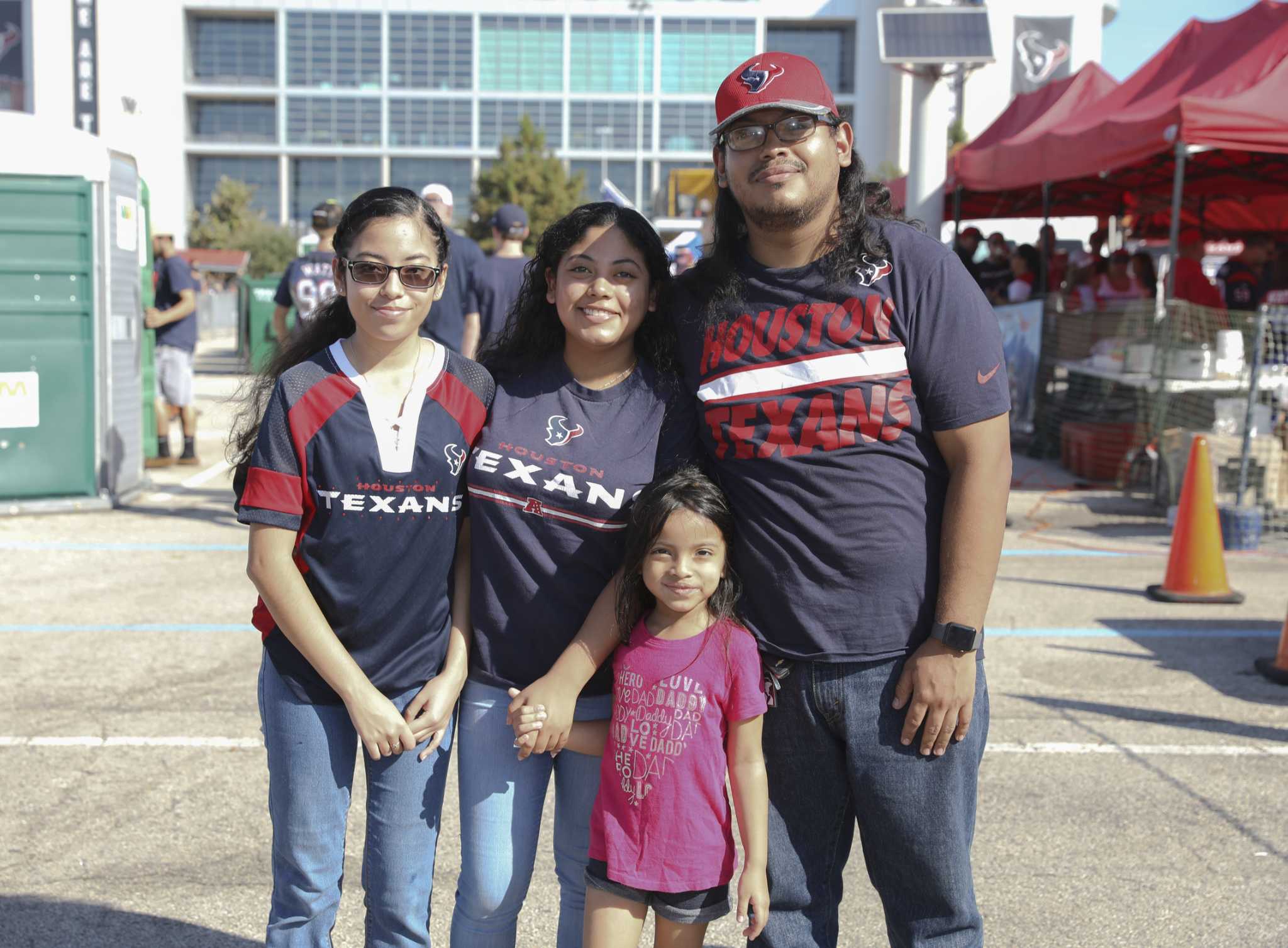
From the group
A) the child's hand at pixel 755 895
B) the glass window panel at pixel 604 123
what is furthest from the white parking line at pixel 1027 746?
the glass window panel at pixel 604 123

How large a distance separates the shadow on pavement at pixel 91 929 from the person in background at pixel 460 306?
4248 millimetres

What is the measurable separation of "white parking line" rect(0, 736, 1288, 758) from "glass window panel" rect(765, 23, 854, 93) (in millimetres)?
78508

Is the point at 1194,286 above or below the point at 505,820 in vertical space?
above

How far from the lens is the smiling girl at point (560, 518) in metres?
2.52

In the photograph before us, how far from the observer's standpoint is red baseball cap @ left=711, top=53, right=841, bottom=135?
240cm

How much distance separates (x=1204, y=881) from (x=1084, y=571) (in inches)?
170

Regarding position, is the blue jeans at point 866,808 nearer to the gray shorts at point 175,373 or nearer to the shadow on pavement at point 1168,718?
the shadow on pavement at point 1168,718

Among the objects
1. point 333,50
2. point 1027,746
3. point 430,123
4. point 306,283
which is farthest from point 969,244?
point 333,50

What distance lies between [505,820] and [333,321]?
3.60 ft

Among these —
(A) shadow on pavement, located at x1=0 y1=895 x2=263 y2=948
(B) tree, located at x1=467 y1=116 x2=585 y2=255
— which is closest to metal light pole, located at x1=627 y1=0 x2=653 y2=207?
Answer: (B) tree, located at x1=467 y1=116 x2=585 y2=255

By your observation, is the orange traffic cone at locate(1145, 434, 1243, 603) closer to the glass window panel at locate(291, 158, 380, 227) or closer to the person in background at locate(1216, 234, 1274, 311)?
the person in background at locate(1216, 234, 1274, 311)

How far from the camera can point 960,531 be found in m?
2.35

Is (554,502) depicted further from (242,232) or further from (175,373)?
(242,232)

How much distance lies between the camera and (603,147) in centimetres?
7606
